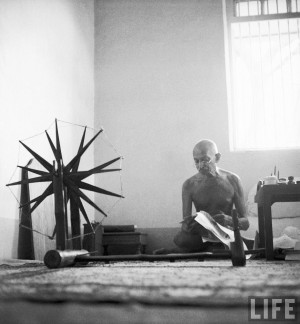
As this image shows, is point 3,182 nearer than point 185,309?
No

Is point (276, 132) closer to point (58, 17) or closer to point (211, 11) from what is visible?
point (211, 11)

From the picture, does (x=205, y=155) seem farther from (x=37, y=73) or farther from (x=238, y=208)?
(x=37, y=73)

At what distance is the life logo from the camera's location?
74 centimetres

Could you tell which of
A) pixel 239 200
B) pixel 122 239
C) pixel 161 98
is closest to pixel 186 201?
pixel 239 200

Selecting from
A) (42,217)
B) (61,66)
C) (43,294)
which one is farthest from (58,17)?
(43,294)

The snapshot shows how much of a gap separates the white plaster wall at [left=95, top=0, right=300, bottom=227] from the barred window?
19 centimetres

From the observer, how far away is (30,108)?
12.3ft

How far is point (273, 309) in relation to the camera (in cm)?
76

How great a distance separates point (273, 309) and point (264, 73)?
17.0ft

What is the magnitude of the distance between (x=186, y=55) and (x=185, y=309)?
517 cm

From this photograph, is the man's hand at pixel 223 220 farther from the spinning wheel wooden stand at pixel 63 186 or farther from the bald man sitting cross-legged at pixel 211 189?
the spinning wheel wooden stand at pixel 63 186

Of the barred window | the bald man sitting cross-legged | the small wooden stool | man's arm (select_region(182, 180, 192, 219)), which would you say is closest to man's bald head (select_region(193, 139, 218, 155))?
the bald man sitting cross-legged

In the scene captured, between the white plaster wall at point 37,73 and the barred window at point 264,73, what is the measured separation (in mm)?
1796

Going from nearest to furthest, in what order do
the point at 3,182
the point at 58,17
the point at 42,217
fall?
the point at 3,182, the point at 42,217, the point at 58,17
